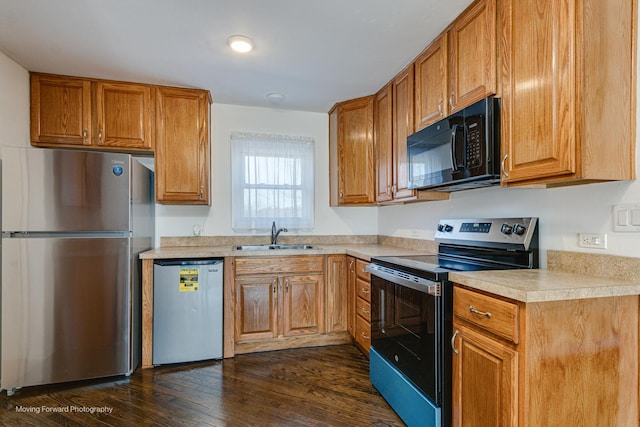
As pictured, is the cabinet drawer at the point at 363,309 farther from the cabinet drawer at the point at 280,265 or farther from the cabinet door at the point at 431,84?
the cabinet door at the point at 431,84

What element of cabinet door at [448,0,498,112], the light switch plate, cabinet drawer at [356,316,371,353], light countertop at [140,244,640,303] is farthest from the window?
the light switch plate

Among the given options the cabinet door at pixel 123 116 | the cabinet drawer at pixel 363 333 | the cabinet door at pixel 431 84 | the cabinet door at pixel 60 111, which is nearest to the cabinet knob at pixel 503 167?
the cabinet door at pixel 431 84

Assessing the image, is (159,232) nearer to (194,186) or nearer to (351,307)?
(194,186)

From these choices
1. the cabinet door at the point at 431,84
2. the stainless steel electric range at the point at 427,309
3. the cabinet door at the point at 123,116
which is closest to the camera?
the stainless steel electric range at the point at 427,309

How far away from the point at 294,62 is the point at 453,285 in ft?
6.22

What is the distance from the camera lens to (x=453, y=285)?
1.55 metres

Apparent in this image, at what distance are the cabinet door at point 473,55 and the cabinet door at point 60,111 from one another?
2.81 meters

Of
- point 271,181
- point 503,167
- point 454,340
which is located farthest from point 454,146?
point 271,181

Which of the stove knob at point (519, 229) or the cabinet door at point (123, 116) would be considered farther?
Result: the cabinet door at point (123, 116)

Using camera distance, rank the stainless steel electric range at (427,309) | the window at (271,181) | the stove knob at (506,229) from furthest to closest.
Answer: the window at (271,181), the stove knob at (506,229), the stainless steel electric range at (427,309)

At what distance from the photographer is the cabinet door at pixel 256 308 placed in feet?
9.11

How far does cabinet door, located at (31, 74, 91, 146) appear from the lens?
2.59 meters

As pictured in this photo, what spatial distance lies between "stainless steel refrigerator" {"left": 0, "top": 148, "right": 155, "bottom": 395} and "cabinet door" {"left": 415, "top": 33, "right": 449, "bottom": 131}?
2.14 meters

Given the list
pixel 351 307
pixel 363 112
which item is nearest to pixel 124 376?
pixel 351 307
